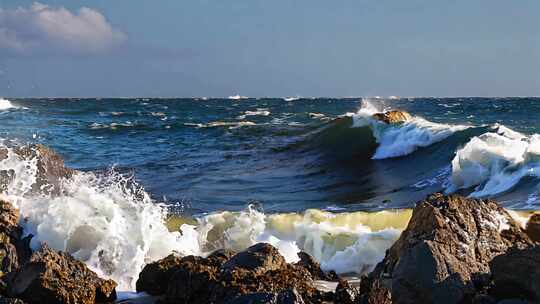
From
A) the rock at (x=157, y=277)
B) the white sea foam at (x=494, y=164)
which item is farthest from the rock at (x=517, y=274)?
the white sea foam at (x=494, y=164)

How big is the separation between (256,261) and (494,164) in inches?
335

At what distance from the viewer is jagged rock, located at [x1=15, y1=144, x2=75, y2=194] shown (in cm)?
983

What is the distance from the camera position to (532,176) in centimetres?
1184

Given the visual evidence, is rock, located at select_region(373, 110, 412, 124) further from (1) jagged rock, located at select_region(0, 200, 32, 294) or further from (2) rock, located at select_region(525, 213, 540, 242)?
(1) jagged rock, located at select_region(0, 200, 32, 294)

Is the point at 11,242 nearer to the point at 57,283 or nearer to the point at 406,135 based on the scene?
the point at 57,283

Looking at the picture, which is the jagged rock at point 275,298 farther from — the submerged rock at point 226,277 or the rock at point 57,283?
the rock at point 57,283

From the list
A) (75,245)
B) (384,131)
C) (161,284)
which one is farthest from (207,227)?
(384,131)

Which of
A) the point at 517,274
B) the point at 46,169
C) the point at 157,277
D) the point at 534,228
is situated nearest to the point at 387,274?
the point at 517,274

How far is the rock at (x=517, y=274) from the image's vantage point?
467 cm

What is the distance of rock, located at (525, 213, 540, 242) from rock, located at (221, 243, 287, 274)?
3391 mm

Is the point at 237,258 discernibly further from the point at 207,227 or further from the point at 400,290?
the point at 207,227

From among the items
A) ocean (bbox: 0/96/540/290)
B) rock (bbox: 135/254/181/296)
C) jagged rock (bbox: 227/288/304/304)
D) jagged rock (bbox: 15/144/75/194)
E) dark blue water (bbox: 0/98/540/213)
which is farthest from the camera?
dark blue water (bbox: 0/98/540/213)

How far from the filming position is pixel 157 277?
6.08 m

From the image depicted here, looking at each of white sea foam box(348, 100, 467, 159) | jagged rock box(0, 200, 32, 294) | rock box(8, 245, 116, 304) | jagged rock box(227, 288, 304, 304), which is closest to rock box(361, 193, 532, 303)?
jagged rock box(227, 288, 304, 304)
